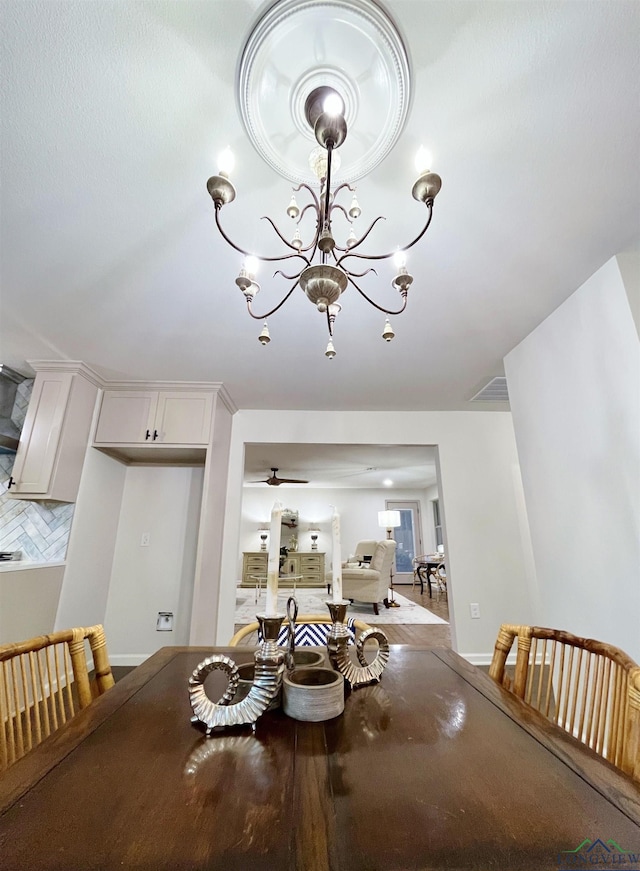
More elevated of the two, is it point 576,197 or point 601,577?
point 576,197

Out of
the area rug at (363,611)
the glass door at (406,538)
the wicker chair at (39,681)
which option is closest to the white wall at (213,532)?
the area rug at (363,611)

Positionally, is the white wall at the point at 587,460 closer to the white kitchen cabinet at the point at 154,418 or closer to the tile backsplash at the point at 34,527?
the white kitchen cabinet at the point at 154,418

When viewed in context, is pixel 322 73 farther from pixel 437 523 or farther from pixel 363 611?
pixel 437 523

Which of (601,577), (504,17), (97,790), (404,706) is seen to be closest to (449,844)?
(404,706)

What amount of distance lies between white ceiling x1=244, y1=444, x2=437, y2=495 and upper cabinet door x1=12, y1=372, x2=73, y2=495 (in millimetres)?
2140

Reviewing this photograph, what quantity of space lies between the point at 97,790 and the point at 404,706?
611 mm

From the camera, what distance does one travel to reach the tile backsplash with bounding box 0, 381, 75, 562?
2.73m

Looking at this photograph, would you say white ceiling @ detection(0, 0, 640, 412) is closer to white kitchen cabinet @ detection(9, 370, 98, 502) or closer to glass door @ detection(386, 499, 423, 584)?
white kitchen cabinet @ detection(9, 370, 98, 502)

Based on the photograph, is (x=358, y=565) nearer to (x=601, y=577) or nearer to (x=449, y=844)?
(x=601, y=577)

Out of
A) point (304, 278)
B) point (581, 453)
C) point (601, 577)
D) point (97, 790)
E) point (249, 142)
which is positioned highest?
point (249, 142)

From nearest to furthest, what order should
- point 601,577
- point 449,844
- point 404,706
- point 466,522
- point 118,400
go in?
point 449,844 → point 404,706 → point 601,577 → point 118,400 → point 466,522

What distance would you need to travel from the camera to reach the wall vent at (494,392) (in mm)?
3068

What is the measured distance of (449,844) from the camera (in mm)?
449

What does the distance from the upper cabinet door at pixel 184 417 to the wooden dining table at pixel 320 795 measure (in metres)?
2.34
